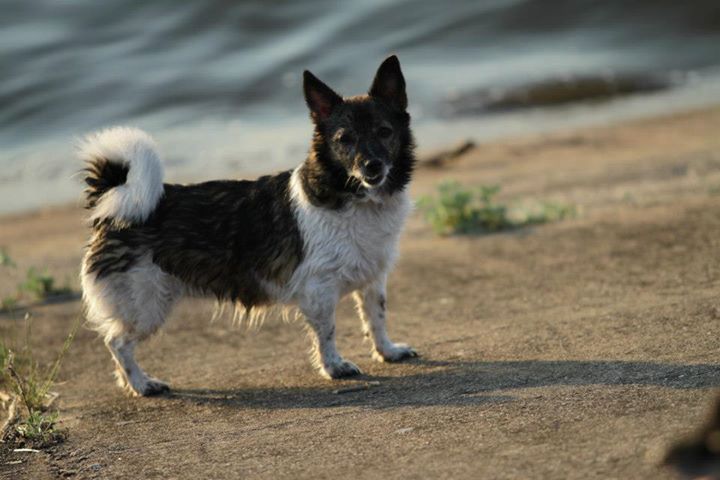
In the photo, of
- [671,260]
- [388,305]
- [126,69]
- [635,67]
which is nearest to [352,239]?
[388,305]

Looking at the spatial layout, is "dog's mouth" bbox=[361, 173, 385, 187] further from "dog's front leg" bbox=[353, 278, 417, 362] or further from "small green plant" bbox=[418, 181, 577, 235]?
"small green plant" bbox=[418, 181, 577, 235]

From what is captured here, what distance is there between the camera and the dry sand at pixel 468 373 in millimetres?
4148

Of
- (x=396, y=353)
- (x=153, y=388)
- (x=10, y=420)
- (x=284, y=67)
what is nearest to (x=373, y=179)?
(x=396, y=353)

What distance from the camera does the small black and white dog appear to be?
5547 millimetres

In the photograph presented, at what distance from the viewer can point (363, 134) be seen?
5438 millimetres

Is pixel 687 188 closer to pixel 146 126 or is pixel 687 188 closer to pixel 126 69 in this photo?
pixel 146 126

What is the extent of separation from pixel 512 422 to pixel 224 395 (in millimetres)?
1767

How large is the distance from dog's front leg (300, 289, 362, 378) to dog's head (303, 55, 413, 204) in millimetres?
622

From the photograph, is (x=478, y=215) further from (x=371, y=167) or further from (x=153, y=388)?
(x=153, y=388)

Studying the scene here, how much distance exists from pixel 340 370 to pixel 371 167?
112cm

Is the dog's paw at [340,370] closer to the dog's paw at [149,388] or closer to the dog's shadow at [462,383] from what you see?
the dog's shadow at [462,383]

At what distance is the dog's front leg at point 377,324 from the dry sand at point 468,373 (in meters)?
0.11

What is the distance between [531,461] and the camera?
3.87m

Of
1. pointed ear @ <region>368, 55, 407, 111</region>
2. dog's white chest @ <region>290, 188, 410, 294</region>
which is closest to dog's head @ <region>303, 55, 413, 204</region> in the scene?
pointed ear @ <region>368, 55, 407, 111</region>
